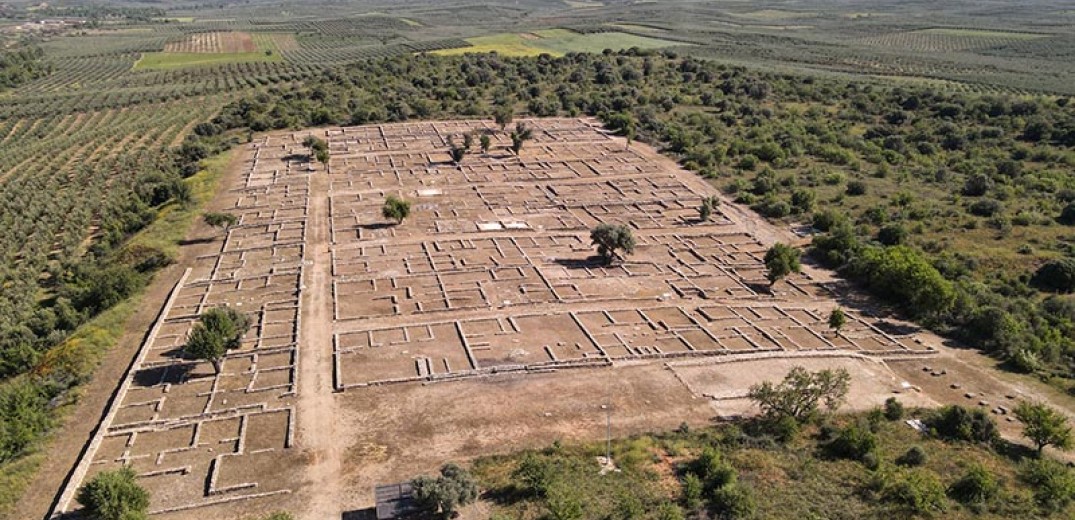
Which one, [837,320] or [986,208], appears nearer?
[837,320]

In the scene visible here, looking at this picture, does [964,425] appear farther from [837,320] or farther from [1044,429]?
[837,320]

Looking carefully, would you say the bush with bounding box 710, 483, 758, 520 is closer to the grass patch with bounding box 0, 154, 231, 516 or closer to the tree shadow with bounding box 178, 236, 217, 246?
the grass patch with bounding box 0, 154, 231, 516

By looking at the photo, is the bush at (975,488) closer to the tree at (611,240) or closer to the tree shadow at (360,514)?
the tree shadow at (360,514)

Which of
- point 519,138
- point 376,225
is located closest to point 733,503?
point 376,225

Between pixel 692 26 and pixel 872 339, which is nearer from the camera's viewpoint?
pixel 872 339

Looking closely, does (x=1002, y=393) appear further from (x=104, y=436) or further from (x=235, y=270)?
(x=235, y=270)

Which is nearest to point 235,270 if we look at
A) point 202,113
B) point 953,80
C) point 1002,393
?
point 1002,393
